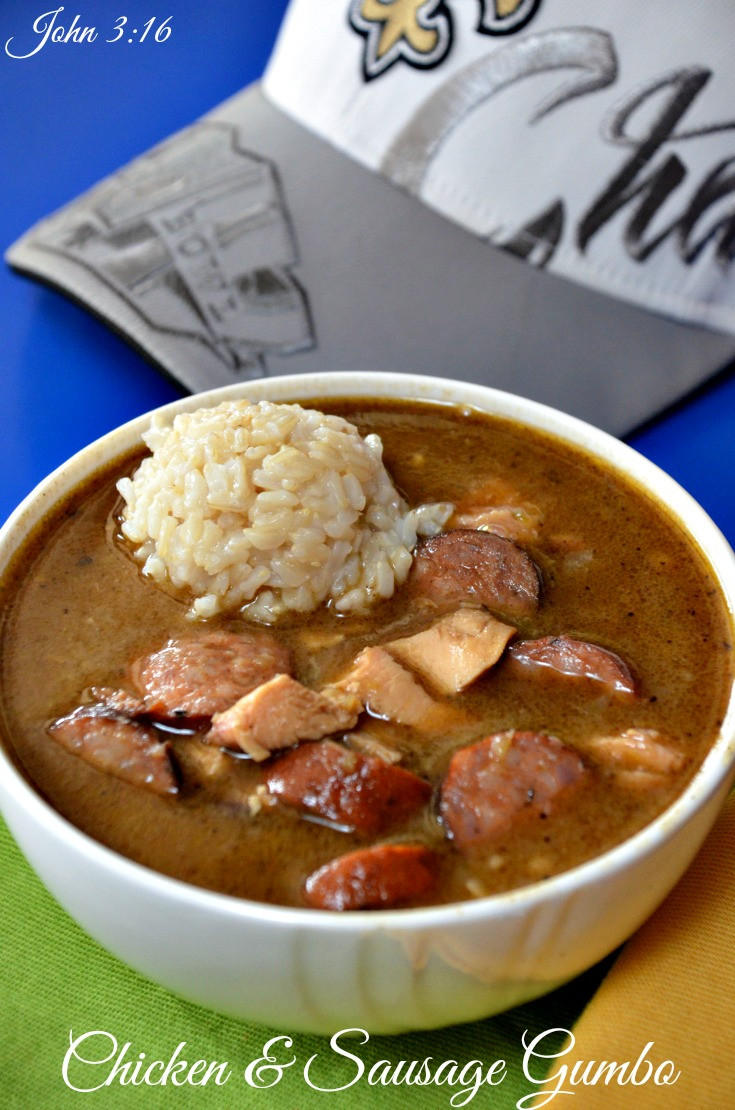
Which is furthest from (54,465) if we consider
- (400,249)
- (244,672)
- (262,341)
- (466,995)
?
(466,995)

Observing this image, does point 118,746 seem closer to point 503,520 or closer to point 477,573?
point 477,573

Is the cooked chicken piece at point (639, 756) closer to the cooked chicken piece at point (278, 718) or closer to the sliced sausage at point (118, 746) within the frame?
the cooked chicken piece at point (278, 718)

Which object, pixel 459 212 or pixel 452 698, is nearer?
A: pixel 452 698

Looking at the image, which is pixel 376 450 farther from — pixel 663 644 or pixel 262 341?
pixel 262 341

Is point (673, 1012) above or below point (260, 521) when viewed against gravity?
below

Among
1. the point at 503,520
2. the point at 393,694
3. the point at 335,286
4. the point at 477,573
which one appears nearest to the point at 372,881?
the point at 393,694


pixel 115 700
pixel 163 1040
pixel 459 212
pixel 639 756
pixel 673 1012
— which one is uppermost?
pixel 459 212

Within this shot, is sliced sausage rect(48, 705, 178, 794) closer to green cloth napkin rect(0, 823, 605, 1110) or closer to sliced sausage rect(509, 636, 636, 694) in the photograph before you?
green cloth napkin rect(0, 823, 605, 1110)

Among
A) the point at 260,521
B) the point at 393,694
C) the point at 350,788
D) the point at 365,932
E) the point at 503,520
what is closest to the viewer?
the point at 365,932
